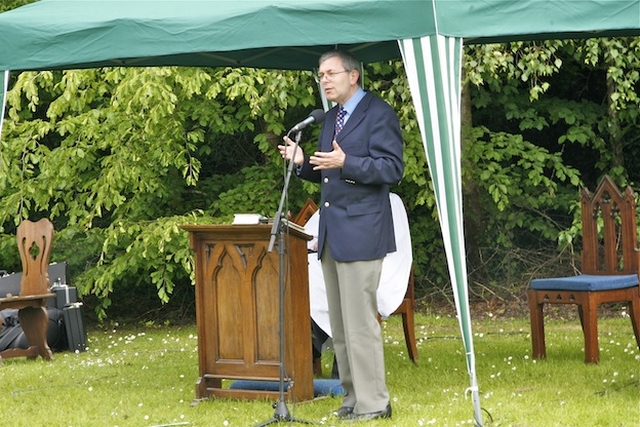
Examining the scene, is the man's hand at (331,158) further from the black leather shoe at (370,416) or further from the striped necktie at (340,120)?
the black leather shoe at (370,416)

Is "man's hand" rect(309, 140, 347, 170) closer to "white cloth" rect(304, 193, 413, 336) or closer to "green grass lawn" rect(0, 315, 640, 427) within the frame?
"green grass lawn" rect(0, 315, 640, 427)

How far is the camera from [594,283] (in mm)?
7211

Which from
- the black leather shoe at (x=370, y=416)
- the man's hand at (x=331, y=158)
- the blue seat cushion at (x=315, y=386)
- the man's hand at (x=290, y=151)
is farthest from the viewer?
the blue seat cushion at (x=315, y=386)

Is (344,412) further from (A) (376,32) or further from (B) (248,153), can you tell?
(B) (248,153)

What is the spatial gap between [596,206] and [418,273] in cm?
403

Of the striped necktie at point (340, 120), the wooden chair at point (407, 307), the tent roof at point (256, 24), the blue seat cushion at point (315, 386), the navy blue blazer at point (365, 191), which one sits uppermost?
the tent roof at point (256, 24)

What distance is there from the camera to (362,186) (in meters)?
5.73

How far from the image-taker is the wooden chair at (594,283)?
23.8ft

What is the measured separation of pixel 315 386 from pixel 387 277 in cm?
97

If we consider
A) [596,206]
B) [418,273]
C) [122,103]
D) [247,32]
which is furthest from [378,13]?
[418,273]

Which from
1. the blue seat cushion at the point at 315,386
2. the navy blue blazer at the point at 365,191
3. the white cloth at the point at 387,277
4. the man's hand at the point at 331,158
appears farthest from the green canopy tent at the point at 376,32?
the white cloth at the point at 387,277

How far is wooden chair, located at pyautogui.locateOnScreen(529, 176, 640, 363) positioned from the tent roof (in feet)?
6.55

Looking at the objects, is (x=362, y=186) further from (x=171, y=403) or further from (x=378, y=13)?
(x=171, y=403)

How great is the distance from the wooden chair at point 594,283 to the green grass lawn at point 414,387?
0.23 m
